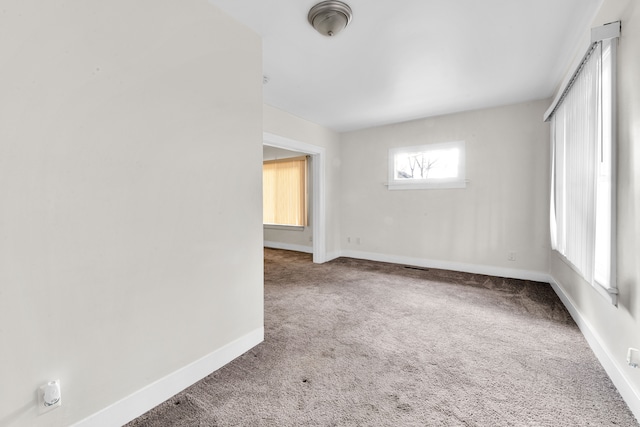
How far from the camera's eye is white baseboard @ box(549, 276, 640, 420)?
145 cm

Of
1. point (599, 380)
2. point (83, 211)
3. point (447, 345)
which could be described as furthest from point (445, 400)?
point (83, 211)

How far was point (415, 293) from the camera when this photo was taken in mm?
3285

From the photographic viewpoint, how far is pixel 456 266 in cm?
422

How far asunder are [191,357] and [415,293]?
2473mm

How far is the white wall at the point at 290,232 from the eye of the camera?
596cm

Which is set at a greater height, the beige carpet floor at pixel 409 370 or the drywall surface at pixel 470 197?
the drywall surface at pixel 470 197

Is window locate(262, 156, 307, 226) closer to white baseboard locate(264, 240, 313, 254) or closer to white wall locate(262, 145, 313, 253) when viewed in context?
white wall locate(262, 145, 313, 253)

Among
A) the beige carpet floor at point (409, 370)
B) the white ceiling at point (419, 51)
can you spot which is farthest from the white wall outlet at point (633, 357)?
the white ceiling at point (419, 51)

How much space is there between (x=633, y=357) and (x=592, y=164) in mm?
1201

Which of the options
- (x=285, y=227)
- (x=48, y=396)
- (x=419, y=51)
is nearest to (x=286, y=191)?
(x=285, y=227)

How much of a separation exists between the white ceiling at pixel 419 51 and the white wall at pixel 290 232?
7.82 feet

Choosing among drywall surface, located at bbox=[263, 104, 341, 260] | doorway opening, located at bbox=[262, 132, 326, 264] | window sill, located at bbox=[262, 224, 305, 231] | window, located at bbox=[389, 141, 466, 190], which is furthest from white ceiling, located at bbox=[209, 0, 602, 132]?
window sill, located at bbox=[262, 224, 305, 231]

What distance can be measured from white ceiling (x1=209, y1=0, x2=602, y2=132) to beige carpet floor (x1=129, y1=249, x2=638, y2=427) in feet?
7.71

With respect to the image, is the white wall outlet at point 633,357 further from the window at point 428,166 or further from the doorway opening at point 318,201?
the doorway opening at point 318,201
